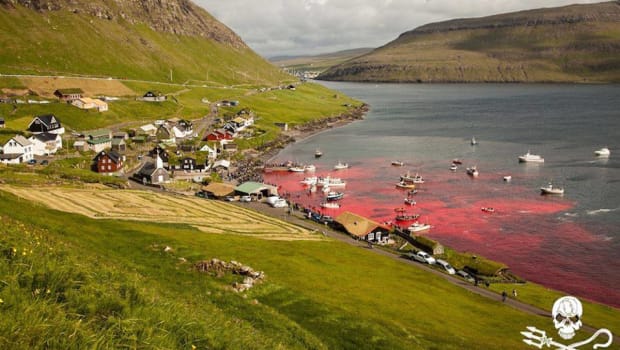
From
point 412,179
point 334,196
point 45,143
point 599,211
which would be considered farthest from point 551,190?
point 45,143

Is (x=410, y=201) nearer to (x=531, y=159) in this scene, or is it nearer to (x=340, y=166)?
(x=340, y=166)

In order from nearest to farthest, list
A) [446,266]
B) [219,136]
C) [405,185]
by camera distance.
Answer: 1. [446,266]
2. [405,185]
3. [219,136]

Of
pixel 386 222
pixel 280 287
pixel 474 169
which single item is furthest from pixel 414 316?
pixel 474 169

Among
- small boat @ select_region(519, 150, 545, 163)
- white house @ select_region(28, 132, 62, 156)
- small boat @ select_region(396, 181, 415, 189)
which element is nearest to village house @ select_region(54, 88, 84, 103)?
white house @ select_region(28, 132, 62, 156)

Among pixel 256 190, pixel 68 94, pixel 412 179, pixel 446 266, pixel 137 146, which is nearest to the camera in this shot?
pixel 446 266

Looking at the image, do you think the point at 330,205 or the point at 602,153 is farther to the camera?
the point at 602,153

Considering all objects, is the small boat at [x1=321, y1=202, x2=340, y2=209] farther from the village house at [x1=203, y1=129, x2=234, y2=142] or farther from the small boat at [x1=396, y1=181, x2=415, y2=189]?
the village house at [x1=203, y1=129, x2=234, y2=142]
